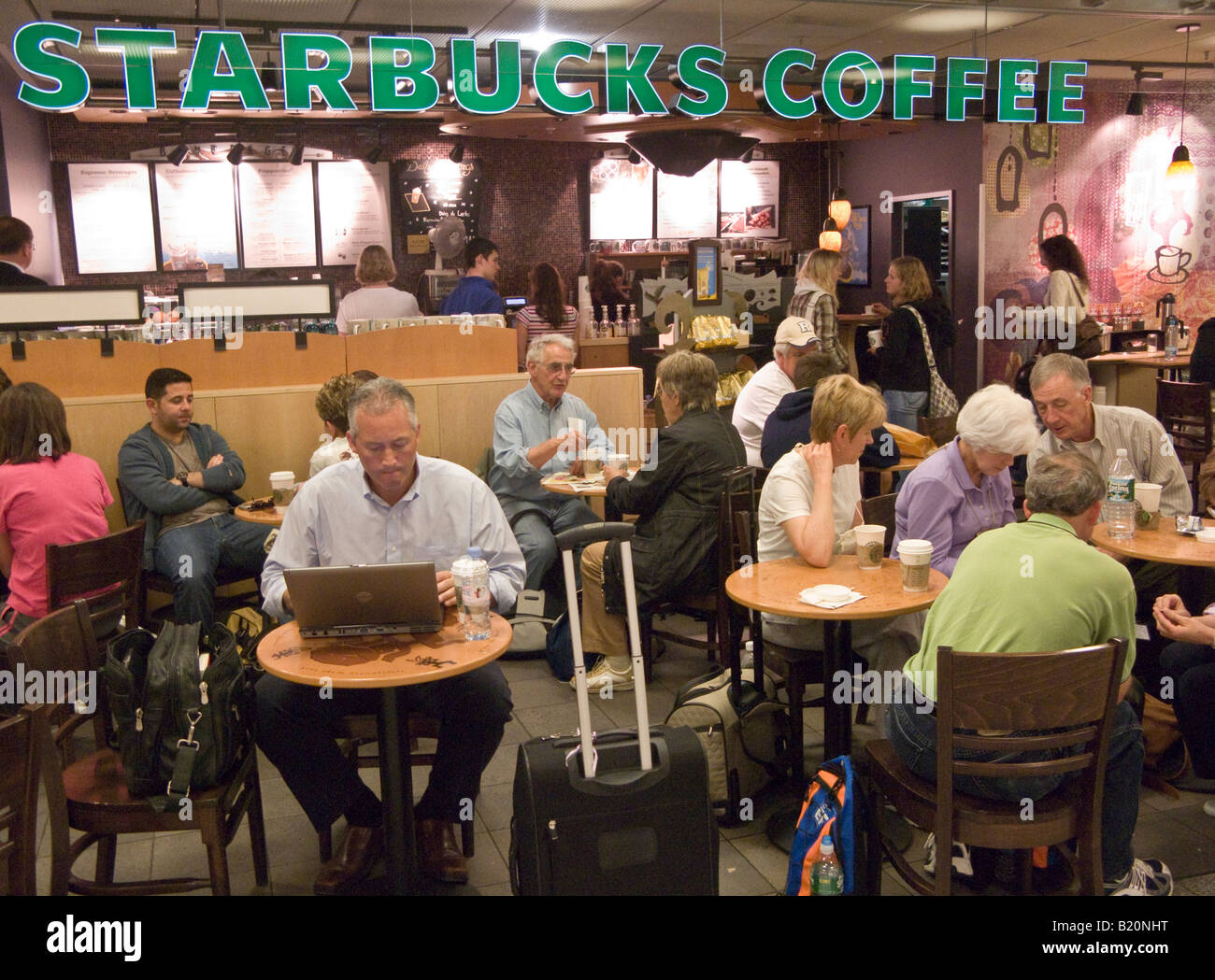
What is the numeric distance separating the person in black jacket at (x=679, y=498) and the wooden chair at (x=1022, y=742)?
1.74 m

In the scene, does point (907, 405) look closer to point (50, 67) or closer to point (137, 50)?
point (137, 50)

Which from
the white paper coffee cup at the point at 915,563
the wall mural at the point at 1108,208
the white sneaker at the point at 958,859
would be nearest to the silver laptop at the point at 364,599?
the white paper coffee cup at the point at 915,563

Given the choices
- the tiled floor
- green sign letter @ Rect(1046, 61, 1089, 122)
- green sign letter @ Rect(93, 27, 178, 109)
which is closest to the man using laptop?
the tiled floor

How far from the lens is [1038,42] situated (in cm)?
895

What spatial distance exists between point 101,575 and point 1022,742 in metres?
3.07

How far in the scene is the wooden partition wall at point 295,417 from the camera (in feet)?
17.4

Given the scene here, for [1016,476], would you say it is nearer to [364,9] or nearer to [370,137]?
[364,9]

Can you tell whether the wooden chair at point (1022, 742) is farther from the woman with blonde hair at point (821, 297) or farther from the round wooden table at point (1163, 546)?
the woman with blonde hair at point (821, 297)

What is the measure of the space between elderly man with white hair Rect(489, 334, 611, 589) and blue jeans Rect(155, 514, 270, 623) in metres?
1.19

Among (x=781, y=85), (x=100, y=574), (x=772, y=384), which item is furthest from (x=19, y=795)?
(x=781, y=85)

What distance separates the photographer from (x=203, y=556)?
4.87m

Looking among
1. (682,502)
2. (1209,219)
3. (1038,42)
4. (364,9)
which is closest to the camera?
(682,502)

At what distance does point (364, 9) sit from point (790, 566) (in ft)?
18.0
